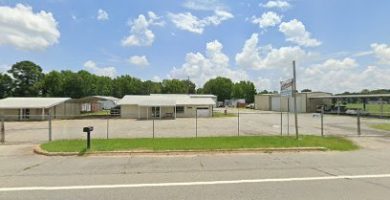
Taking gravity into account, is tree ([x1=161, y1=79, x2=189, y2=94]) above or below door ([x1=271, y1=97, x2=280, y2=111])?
above

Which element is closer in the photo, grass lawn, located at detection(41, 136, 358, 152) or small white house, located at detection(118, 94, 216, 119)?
grass lawn, located at detection(41, 136, 358, 152)

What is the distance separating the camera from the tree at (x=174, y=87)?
122850mm

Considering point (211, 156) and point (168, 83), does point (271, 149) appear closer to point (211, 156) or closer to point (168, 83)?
point (211, 156)

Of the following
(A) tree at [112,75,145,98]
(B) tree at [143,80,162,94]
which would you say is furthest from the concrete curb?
(B) tree at [143,80,162,94]

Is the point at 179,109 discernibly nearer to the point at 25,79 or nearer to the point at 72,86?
the point at 72,86

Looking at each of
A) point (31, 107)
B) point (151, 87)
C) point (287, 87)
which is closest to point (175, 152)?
point (287, 87)

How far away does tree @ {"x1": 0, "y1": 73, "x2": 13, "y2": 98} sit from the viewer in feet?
287

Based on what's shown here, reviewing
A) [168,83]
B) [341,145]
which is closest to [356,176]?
[341,145]

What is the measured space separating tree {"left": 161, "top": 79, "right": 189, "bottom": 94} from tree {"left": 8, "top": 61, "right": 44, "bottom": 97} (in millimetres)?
43660

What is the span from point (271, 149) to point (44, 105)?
4399 centimetres

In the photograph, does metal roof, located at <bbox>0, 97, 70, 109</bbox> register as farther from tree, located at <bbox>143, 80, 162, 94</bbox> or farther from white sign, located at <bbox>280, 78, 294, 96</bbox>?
tree, located at <bbox>143, 80, 162, 94</bbox>

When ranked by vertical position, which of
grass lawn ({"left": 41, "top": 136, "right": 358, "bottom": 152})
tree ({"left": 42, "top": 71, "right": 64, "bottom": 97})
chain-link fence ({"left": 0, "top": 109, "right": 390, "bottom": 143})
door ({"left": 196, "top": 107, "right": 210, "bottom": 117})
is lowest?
chain-link fence ({"left": 0, "top": 109, "right": 390, "bottom": 143})

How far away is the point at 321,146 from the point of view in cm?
1603

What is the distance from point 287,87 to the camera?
1878cm
